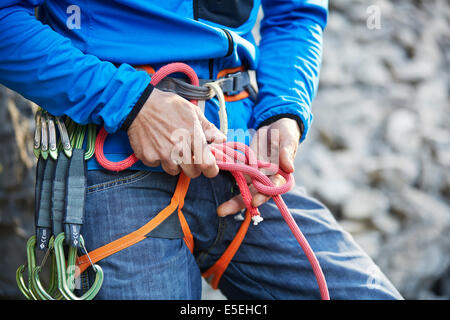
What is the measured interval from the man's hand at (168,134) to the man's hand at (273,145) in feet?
0.64

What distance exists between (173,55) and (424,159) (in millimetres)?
2698

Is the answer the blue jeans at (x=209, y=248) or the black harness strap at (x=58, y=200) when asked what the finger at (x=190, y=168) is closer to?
the blue jeans at (x=209, y=248)

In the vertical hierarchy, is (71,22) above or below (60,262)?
above

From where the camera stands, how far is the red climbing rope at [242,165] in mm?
1019

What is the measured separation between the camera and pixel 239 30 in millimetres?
1197

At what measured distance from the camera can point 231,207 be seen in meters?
1.15

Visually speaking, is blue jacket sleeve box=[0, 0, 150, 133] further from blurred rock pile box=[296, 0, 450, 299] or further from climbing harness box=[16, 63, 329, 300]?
blurred rock pile box=[296, 0, 450, 299]

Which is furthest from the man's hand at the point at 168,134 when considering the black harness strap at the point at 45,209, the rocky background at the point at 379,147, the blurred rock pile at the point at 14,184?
the blurred rock pile at the point at 14,184

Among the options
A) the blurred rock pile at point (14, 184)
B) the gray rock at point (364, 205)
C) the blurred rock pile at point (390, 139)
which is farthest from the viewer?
the gray rock at point (364, 205)

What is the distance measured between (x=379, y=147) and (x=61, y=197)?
275 centimetres

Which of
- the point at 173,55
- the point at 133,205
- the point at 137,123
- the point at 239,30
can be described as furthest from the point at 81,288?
the point at 239,30

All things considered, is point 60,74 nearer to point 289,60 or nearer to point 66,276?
point 66,276

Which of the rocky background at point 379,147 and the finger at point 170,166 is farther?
the rocky background at point 379,147
